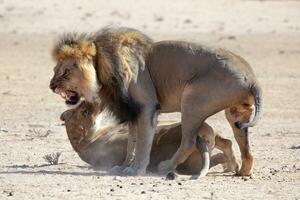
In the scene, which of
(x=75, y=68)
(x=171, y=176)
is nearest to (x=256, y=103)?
(x=171, y=176)

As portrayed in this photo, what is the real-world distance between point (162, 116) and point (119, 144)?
3367 millimetres

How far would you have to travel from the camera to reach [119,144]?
10828 millimetres

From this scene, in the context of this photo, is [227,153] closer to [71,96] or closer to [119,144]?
[119,144]

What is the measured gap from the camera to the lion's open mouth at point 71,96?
10430mm

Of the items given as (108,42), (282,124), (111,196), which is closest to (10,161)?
(108,42)

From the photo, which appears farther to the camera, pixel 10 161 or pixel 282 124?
pixel 282 124

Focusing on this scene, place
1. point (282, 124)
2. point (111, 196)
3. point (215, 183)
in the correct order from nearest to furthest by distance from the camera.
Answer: point (111, 196) < point (215, 183) < point (282, 124)

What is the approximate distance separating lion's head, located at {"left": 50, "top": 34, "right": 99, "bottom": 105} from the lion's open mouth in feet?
0.05

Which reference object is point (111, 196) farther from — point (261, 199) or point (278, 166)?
point (278, 166)

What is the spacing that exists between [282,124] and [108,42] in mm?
4071

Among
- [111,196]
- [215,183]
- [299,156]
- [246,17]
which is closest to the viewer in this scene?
[111,196]

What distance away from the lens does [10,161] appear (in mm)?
10898

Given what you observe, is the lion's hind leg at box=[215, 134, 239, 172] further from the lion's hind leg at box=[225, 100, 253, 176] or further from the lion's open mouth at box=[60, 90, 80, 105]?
the lion's open mouth at box=[60, 90, 80, 105]

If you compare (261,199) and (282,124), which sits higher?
(261,199)
